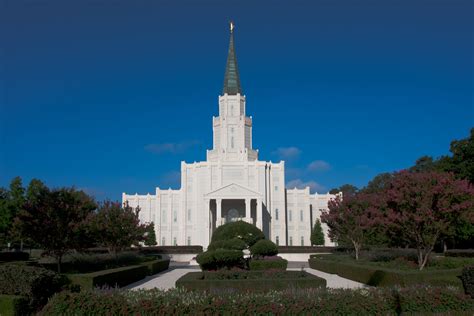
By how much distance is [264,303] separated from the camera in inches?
520

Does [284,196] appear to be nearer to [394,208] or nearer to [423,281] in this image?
[394,208]

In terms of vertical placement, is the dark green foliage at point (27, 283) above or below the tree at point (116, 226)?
below

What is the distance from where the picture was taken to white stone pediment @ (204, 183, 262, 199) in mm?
73625

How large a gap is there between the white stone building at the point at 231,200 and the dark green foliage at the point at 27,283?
6257cm

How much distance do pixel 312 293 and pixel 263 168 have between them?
67.2 metres

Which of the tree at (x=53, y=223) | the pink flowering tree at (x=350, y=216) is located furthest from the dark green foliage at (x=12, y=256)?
the pink flowering tree at (x=350, y=216)

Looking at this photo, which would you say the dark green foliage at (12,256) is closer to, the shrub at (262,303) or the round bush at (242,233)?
the round bush at (242,233)

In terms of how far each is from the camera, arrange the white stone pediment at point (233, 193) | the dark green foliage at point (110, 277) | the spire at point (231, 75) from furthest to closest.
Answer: the spire at point (231, 75) < the white stone pediment at point (233, 193) < the dark green foliage at point (110, 277)

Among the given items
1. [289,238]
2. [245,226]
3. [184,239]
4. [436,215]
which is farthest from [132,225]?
[289,238]

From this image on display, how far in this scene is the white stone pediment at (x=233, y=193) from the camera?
7362cm

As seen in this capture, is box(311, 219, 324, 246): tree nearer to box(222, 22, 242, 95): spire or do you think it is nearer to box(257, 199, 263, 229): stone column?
box(257, 199, 263, 229): stone column

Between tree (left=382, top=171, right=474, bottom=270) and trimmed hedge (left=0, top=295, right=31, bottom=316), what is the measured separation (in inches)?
712

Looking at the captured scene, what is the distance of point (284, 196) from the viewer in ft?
272

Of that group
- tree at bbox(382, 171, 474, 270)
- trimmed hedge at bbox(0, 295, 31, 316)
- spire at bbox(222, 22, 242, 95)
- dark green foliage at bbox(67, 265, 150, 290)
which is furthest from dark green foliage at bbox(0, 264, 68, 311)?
spire at bbox(222, 22, 242, 95)
